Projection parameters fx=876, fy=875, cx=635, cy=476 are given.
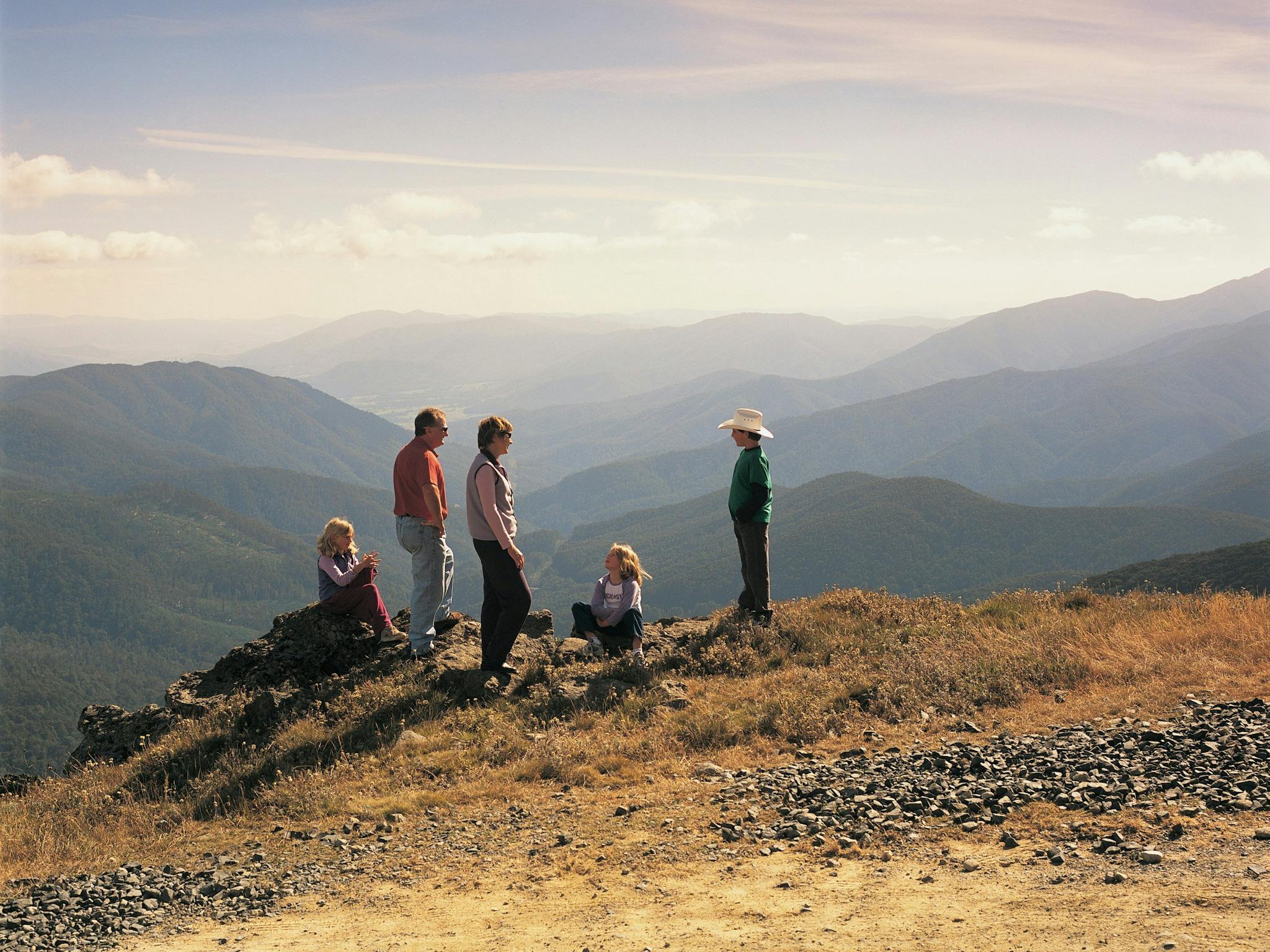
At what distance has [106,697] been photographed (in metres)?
179

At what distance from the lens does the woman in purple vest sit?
941 centimetres

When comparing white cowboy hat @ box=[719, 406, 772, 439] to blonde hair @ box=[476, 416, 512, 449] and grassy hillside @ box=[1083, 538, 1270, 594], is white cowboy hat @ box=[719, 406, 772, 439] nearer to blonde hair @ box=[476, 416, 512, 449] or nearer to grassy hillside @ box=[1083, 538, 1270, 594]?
blonde hair @ box=[476, 416, 512, 449]

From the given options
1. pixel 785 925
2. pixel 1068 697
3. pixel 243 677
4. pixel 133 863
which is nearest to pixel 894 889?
pixel 785 925

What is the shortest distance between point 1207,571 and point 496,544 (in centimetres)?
10067

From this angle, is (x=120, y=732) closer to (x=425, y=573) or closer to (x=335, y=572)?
(x=335, y=572)

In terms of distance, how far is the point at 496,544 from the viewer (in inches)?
379

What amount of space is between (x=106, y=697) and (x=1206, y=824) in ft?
692

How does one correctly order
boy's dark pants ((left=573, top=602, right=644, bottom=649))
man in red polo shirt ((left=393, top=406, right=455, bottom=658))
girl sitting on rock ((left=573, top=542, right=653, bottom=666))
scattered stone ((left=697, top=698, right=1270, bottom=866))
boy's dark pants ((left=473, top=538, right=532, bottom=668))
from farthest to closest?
boy's dark pants ((left=573, top=602, right=644, bottom=649)) < girl sitting on rock ((left=573, top=542, right=653, bottom=666)) < man in red polo shirt ((left=393, top=406, right=455, bottom=658)) < boy's dark pants ((left=473, top=538, right=532, bottom=668)) < scattered stone ((left=697, top=698, right=1270, bottom=866))

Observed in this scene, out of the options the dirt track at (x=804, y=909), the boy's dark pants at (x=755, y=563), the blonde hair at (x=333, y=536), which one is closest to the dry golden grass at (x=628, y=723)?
the boy's dark pants at (x=755, y=563)

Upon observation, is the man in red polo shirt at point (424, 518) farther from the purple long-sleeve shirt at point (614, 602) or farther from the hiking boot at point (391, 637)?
the purple long-sleeve shirt at point (614, 602)

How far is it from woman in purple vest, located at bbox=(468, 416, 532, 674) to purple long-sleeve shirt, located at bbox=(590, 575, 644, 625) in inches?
60.0

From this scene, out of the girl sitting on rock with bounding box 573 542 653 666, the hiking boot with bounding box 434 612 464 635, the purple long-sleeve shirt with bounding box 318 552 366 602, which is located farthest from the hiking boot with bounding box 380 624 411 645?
the girl sitting on rock with bounding box 573 542 653 666

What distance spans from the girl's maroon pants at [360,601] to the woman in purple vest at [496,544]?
1976 millimetres

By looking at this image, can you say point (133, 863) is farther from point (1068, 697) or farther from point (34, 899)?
point (1068, 697)
